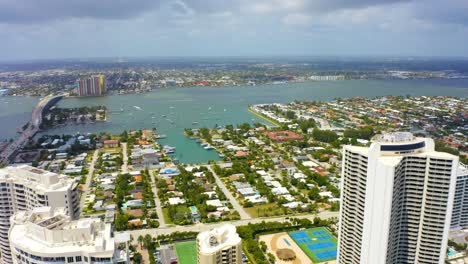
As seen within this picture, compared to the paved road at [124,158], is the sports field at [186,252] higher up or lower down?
lower down

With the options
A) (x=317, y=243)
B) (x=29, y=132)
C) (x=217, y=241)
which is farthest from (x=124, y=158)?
(x=217, y=241)

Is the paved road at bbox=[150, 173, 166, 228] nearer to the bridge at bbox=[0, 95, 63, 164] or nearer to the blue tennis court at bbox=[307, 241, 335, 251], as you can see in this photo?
the blue tennis court at bbox=[307, 241, 335, 251]

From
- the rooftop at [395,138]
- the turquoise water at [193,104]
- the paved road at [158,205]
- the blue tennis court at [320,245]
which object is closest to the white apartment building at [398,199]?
the rooftop at [395,138]

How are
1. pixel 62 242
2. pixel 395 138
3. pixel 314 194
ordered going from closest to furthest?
pixel 62 242
pixel 395 138
pixel 314 194

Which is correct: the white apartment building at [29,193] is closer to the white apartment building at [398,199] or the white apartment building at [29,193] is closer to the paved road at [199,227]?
the paved road at [199,227]

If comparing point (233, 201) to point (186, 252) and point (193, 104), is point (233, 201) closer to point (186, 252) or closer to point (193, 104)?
point (186, 252)

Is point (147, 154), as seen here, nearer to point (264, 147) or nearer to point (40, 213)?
point (264, 147)
